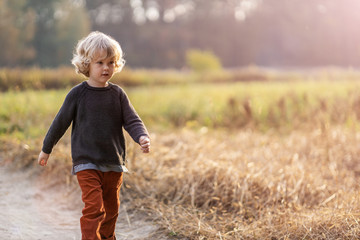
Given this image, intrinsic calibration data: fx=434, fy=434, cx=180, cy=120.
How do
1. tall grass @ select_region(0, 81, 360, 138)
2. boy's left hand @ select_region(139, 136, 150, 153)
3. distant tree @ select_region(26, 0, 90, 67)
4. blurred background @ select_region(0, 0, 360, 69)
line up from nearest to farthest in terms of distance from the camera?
boy's left hand @ select_region(139, 136, 150, 153)
tall grass @ select_region(0, 81, 360, 138)
distant tree @ select_region(26, 0, 90, 67)
blurred background @ select_region(0, 0, 360, 69)

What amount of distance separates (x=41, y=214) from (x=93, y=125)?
160cm

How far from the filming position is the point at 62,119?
99.3 inches

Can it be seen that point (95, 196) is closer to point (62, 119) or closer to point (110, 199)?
point (110, 199)

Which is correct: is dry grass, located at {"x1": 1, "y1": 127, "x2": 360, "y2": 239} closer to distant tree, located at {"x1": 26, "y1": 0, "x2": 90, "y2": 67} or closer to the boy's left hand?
the boy's left hand

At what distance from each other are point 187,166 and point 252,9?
4084 cm

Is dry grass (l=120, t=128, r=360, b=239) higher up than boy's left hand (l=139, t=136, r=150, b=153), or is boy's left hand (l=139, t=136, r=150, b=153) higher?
boy's left hand (l=139, t=136, r=150, b=153)

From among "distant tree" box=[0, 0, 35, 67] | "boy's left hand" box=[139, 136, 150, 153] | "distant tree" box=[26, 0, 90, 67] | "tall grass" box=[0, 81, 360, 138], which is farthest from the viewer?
"distant tree" box=[26, 0, 90, 67]

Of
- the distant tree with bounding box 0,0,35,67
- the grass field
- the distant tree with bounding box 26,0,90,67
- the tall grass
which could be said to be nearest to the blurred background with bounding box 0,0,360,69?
the distant tree with bounding box 26,0,90,67

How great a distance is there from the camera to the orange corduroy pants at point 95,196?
8.02ft

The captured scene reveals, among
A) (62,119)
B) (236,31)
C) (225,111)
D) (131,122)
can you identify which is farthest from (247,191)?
(236,31)

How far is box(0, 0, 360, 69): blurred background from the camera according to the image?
122 feet

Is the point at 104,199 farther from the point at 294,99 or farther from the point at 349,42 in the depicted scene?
the point at 349,42

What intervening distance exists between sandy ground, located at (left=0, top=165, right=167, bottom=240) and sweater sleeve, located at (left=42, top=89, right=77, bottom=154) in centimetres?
102

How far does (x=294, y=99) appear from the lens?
337 inches
